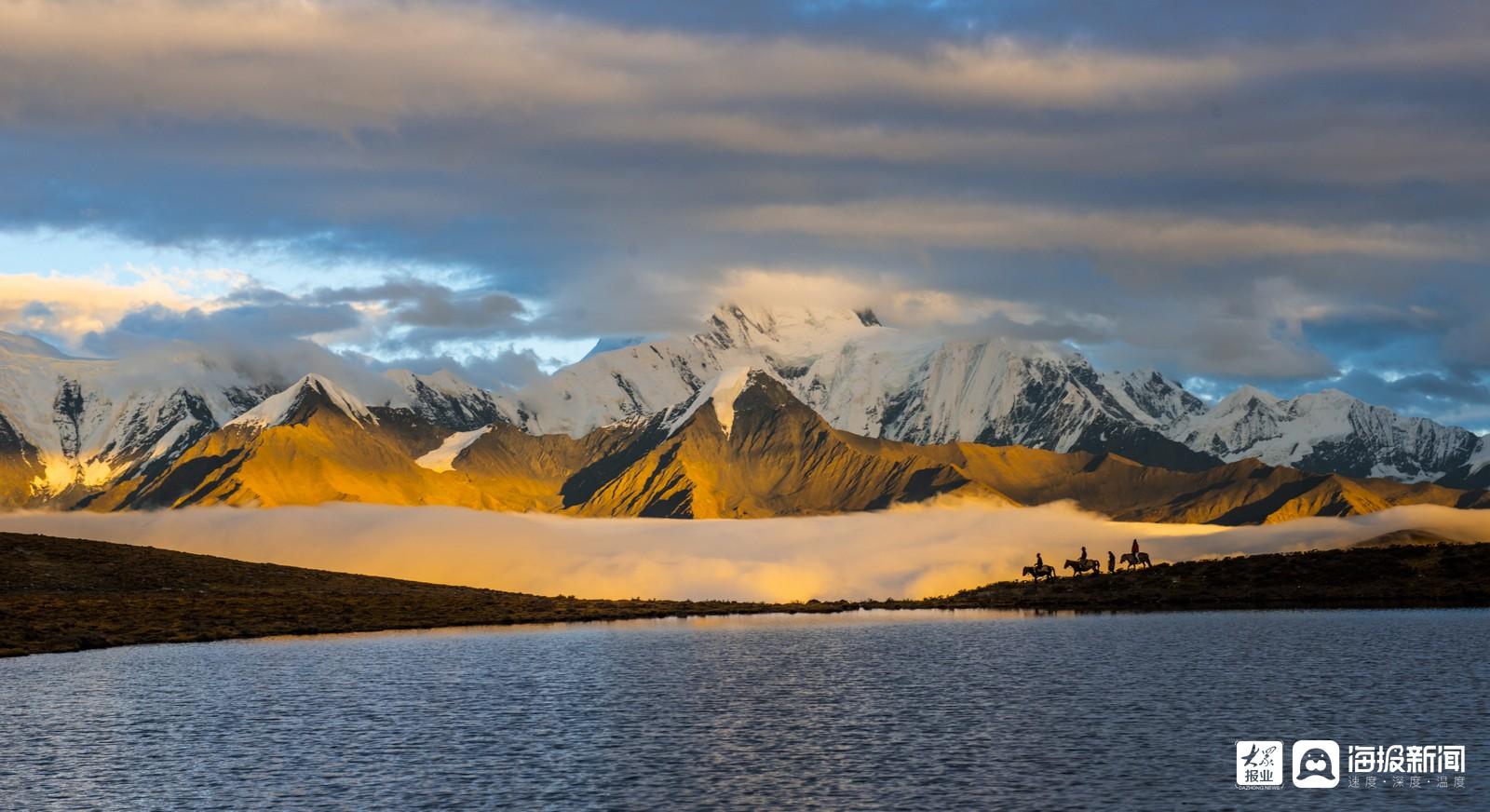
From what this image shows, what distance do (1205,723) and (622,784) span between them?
1348 inches

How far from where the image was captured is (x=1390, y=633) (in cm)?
14888

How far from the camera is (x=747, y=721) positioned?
102 metres

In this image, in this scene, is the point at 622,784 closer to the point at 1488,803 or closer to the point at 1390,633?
the point at 1488,803

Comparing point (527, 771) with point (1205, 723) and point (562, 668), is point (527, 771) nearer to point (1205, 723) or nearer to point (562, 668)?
point (1205, 723)

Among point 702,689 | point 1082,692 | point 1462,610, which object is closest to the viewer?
point 1082,692

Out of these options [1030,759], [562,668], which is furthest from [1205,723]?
[562,668]

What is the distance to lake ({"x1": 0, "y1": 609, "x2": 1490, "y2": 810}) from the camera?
252 ft

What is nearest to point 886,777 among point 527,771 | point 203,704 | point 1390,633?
point 527,771

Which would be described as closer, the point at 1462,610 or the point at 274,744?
the point at 274,744

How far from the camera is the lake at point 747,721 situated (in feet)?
252

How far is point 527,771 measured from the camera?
83188 mm

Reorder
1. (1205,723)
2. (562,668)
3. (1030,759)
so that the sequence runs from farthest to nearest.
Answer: (562,668), (1205,723), (1030,759)

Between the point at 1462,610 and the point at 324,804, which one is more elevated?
the point at 1462,610

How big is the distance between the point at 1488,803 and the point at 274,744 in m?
61.6
